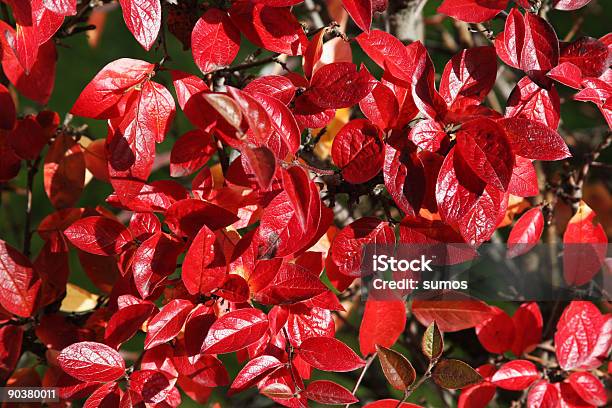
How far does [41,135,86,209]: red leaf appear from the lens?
95 cm

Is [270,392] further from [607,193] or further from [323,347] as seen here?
[607,193]

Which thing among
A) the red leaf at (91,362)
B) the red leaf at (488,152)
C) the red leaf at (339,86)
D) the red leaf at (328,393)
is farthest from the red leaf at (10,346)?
the red leaf at (488,152)

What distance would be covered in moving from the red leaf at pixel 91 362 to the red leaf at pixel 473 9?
0.53 metres

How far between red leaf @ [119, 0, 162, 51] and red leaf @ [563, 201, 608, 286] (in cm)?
58

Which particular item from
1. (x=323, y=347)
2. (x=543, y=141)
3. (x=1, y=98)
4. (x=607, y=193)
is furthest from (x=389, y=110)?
(x=607, y=193)

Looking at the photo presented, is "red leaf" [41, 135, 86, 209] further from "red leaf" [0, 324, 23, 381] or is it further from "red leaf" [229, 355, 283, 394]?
"red leaf" [229, 355, 283, 394]

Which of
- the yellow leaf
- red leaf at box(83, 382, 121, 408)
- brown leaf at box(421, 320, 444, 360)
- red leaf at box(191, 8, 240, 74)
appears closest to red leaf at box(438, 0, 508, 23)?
red leaf at box(191, 8, 240, 74)

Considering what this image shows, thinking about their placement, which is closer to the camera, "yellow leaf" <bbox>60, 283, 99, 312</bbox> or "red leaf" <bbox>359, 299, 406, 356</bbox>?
"red leaf" <bbox>359, 299, 406, 356</bbox>

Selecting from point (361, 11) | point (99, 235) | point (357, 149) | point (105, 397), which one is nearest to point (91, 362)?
point (105, 397)

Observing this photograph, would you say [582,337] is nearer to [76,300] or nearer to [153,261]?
[153,261]

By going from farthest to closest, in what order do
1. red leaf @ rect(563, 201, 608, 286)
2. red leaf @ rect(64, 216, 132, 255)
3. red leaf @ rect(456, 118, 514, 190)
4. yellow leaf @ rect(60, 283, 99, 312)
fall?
yellow leaf @ rect(60, 283, 99, 312) → red leaf @ rect(563, 201, 608, 286) → red leaf @ rect(64, 216, 132, 255) → red leaf @ rect(456, 118, 514, 190)

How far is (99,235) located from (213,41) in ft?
0.86

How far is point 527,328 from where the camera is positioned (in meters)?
0.95

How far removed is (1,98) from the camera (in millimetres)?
848
